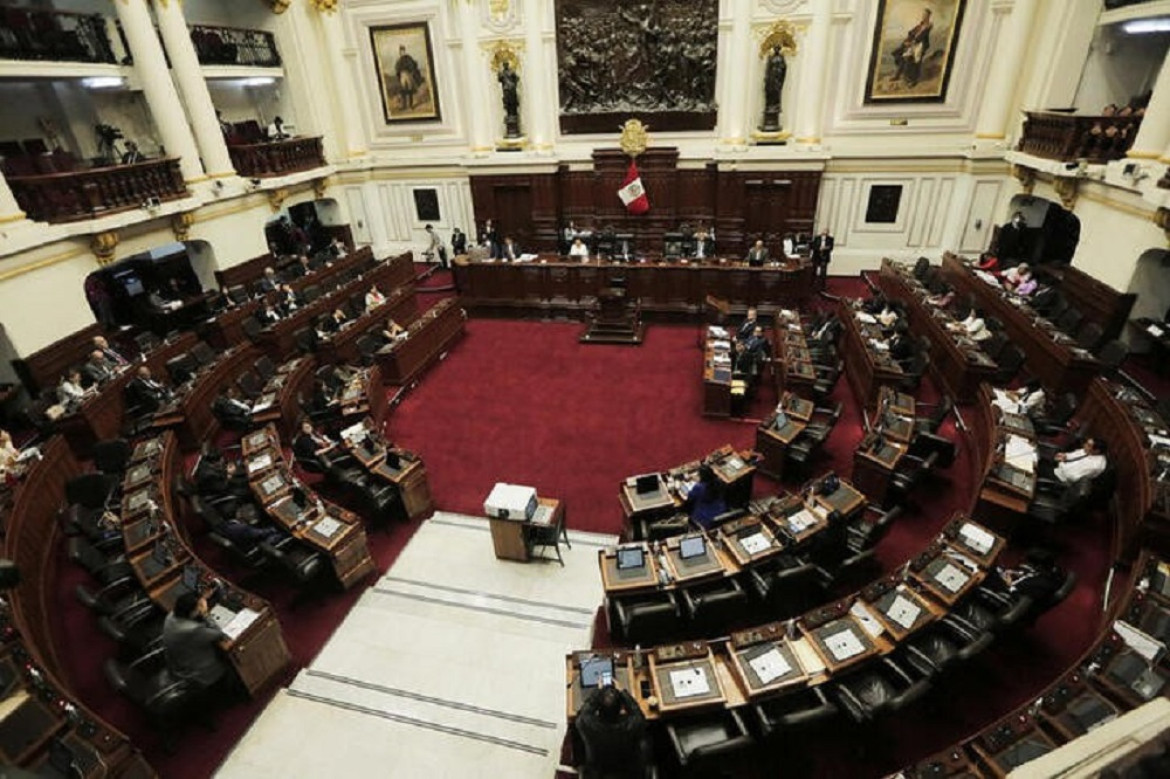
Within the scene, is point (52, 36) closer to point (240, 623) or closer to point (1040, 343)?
point (240, 623)

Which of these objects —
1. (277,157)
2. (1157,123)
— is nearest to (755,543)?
(1157,123)

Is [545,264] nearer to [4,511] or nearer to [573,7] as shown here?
[573,7]

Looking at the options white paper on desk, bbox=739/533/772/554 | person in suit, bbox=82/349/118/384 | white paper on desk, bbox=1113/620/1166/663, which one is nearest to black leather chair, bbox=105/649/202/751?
white paper on desk, bbox=739/533/772/554

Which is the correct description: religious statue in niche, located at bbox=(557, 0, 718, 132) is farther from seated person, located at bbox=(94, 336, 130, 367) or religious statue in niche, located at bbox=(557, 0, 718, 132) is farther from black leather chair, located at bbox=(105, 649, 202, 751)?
black leather chair, located at bbox=(105, 649, 202, 751)

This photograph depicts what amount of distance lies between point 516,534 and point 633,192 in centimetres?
1183

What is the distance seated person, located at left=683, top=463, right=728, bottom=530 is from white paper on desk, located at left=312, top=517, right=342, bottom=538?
4285mm

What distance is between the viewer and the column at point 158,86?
12.4 meters

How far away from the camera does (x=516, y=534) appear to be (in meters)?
7.46

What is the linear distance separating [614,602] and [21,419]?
1169cm

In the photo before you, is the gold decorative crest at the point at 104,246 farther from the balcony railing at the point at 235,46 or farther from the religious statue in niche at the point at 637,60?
the religious statue in niche at the point at 637,60

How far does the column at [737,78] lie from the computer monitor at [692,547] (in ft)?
42.9

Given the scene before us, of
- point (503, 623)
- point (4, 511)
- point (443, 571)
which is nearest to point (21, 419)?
point (4, 511)

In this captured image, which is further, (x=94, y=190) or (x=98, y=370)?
(x=94, y=190)

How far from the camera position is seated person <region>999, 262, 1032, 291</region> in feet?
40.0
